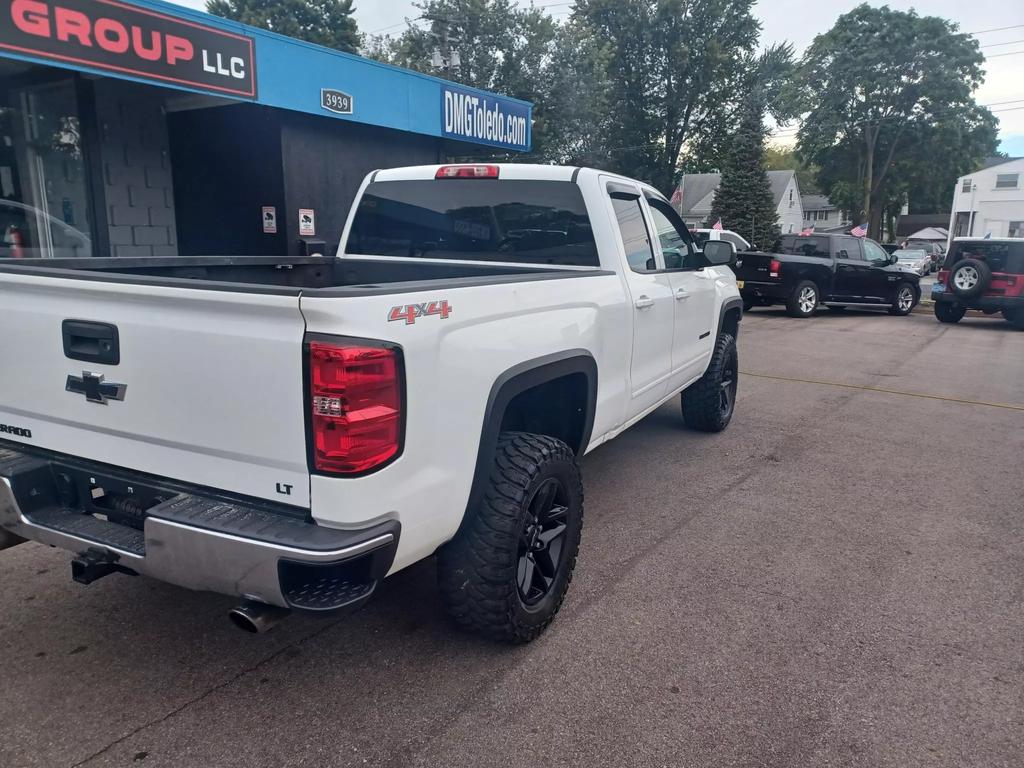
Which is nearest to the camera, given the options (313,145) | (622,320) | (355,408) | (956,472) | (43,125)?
(355,408)

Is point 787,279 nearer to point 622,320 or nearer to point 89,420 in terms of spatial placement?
point 622,320

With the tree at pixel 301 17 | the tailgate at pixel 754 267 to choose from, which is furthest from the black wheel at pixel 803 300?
the tree at pixel 301 17

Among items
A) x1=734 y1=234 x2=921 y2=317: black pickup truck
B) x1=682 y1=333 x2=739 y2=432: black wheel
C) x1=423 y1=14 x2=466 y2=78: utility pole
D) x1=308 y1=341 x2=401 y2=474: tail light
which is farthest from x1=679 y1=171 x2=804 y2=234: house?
x1=308 y1=341 x2=401 y2=474: tail light

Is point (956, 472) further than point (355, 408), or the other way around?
point (956, 472)

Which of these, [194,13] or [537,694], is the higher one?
[194,13]

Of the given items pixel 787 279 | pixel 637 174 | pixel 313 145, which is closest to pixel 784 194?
pixel 637 174

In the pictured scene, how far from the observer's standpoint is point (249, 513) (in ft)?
7.95

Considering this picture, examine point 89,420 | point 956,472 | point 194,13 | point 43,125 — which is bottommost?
point 956,472

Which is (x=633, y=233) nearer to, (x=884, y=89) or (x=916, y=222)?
(x=884, y=89)

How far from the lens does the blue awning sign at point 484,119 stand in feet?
41.1

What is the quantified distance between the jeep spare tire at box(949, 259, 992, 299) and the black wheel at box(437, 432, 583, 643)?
47.6 feet

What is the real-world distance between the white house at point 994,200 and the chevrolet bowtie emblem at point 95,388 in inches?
2077

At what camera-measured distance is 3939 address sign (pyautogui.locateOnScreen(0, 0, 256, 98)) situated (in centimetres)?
709

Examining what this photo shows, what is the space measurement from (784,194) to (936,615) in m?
63.5
